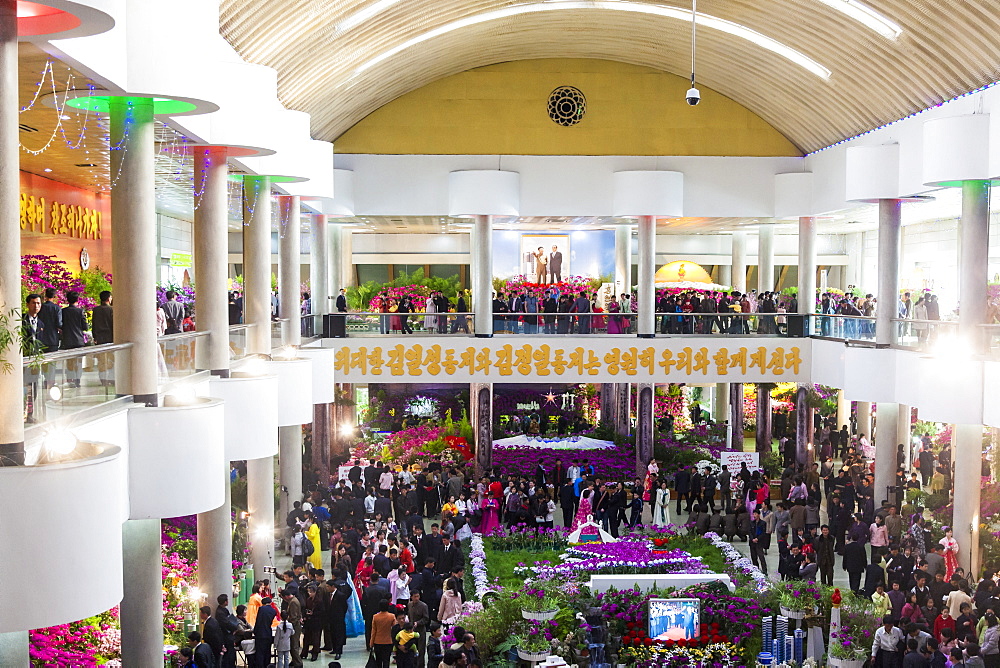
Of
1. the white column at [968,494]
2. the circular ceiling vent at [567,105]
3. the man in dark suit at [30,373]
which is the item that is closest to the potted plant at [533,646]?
the man in dark suit at [30,373]

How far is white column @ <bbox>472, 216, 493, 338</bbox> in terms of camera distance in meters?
26.5

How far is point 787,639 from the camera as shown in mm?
14086

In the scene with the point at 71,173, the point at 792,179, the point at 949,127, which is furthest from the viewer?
the point at 792,179

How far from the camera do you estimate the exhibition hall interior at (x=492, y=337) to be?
33.6 ft

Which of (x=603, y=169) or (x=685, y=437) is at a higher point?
(x=603, y=169)

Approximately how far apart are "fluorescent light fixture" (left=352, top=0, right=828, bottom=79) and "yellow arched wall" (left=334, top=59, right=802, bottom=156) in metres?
4.43

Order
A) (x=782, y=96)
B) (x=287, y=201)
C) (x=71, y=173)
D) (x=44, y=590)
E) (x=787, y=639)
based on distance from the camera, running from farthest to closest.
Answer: (x=782, y=96) < (x=287, y=201) < (x=71, y=173) < (x=787, y=639) < (x=44, y=590)

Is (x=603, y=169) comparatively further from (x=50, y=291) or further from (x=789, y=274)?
(x=50, y=291)

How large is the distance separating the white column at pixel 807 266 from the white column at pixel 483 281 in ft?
26.7

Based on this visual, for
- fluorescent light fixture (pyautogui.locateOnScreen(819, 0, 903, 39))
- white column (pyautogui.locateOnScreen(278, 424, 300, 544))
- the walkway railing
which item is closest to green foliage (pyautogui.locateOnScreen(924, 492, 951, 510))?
the walkway railing

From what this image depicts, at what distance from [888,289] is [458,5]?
424 inches

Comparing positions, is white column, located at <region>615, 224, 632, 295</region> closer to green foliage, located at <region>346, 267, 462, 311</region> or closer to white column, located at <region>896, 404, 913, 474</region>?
green foliage, located at <region>346, 267, 462, 311</region>

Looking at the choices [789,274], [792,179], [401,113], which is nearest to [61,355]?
[401,113]

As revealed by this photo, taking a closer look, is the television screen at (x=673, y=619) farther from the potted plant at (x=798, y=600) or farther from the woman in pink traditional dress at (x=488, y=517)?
the woman in pink traditional dress at (x=488, y=517)
